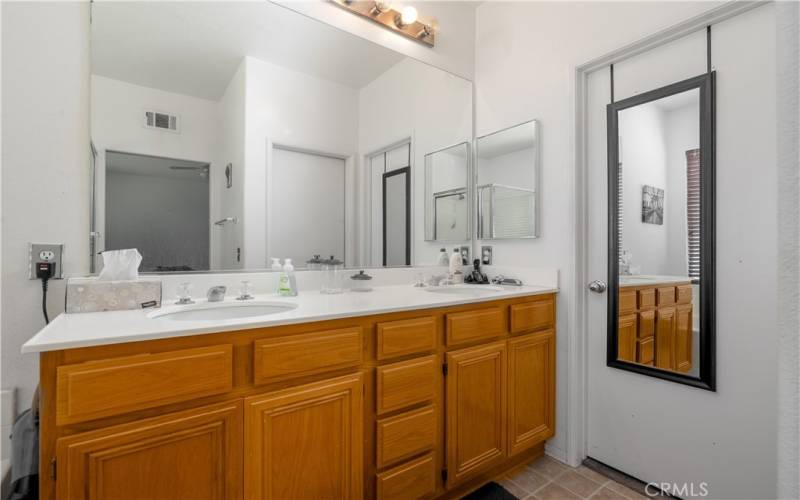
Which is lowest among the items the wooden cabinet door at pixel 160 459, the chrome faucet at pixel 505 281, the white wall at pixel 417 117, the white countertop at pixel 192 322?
the wooden cabinet door at pixel 160 459

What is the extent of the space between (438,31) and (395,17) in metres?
0.34

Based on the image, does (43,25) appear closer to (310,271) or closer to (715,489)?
(310,271)

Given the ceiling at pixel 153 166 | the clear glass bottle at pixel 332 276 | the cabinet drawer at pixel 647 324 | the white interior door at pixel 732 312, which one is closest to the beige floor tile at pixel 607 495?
the white interior door at pixel 732 312

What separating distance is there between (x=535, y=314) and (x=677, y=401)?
0.70m

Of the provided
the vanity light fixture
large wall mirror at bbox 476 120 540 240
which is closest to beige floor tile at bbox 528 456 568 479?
large wall mirror at bbox 476 120 540 240

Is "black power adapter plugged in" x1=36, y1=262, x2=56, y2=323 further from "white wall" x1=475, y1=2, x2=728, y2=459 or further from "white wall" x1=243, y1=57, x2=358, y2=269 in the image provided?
"white wall" x1=475, y1=2, x2=728, y2=459

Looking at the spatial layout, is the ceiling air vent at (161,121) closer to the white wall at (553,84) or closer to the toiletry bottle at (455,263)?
the toiletry bottle at (455,263)

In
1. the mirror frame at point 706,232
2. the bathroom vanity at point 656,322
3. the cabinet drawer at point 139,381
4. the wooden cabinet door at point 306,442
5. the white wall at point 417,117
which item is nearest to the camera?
the cabinet drawer at point 139,381

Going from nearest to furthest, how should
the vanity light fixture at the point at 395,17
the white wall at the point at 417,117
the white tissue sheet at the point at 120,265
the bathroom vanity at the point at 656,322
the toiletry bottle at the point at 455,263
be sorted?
the white tissue sheet at the point at 120,265, the bathroom vanity at the point at 656,322, the vanity light fixture at the point at 395,17, the white wall at the point at 417,117, the toiletry bottle at the point at 455,263

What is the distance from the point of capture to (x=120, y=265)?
129cm

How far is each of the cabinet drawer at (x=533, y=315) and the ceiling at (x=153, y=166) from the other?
1585mm

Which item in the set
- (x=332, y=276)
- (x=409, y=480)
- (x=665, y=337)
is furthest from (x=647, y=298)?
(x=332, y=276)

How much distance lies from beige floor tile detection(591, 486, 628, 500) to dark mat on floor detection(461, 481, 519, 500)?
1.25 feet

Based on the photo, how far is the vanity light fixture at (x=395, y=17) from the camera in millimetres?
1998
